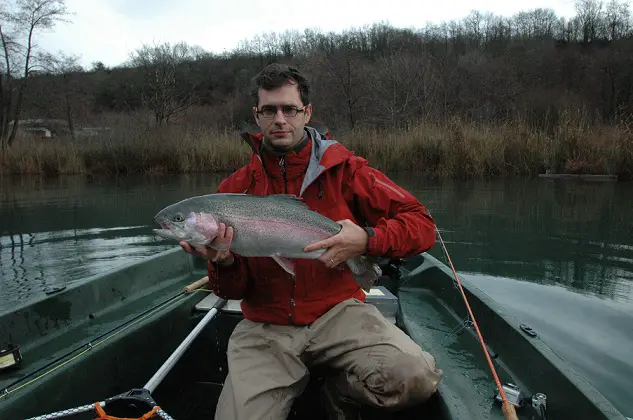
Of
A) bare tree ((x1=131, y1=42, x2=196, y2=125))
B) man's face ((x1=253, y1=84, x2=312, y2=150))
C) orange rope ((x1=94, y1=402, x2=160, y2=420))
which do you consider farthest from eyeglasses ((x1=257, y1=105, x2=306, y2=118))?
bare tree ((x1=131, y1=42, x2=196, y2=125))

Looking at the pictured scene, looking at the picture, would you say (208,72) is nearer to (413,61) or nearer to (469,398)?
(413,61)

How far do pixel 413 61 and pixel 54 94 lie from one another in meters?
31.8

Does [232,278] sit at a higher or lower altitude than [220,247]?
lower

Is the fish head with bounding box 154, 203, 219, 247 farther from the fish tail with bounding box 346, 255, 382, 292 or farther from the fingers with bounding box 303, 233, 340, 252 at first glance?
the fish tail with bounding box 346, 255, 382, 292

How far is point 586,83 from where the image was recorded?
4484 cm

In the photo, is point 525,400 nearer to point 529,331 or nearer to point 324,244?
point 529,331

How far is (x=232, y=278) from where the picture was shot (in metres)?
2.44

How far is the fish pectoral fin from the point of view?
2.24 meters

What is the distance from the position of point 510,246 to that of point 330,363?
582cm

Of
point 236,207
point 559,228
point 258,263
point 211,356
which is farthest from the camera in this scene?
point 559,228

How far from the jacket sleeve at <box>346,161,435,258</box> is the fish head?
2.59 feet

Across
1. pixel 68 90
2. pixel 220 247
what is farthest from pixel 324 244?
pixel 68 90

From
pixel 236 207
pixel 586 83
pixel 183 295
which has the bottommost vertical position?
pixel 183 295

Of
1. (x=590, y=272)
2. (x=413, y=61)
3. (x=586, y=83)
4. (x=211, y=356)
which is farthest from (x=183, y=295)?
(x=586, y=83)
